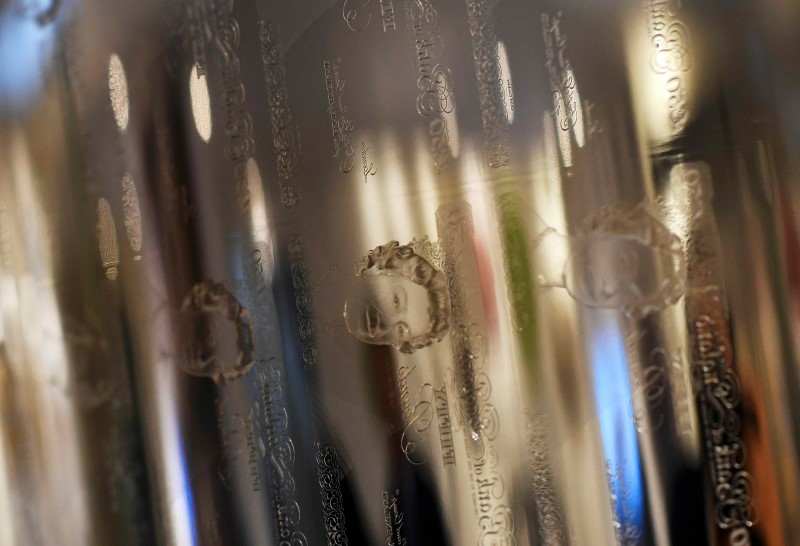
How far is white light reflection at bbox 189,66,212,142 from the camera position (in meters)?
0.78

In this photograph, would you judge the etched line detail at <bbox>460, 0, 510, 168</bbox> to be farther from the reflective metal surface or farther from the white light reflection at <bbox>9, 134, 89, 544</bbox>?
the white light reflection at <bbox>9, 134, 89, 544</bbox>

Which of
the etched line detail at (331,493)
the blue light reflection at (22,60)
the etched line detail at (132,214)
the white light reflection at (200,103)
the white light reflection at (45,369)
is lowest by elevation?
the etched line detail at (331,493)

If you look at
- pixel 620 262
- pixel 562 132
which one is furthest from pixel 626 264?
pixel 562 132

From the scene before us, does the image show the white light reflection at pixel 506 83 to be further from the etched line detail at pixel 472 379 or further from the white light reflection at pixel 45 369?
the white light reflection at pixel 45 369

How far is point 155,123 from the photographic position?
2.60ft

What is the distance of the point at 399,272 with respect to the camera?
739 mm

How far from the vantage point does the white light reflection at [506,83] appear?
2.34 feet

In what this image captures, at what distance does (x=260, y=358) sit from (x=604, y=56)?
42 cm

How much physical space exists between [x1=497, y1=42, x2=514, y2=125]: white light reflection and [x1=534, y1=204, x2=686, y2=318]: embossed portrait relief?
0.36ft

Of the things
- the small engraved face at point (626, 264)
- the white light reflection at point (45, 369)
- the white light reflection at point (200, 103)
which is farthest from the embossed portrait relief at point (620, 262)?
the white light reflection at point (45, 369)

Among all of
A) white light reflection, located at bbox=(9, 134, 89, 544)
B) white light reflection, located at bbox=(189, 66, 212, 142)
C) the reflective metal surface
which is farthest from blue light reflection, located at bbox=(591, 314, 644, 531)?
white light reflection, located at bbox=(9, 134, 89, 544)

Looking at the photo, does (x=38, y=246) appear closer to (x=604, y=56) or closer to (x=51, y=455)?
(x=51, y=455)

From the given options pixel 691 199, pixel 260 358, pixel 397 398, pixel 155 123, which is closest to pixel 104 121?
pixel 155 123

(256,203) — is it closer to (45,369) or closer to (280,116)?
(280,116)
